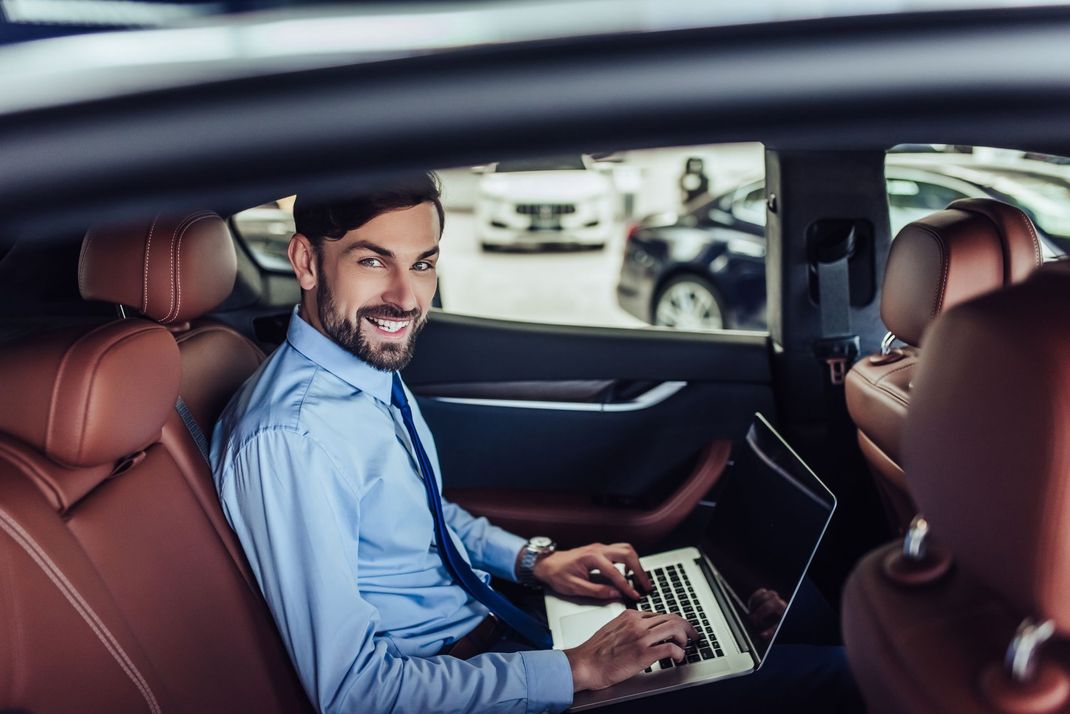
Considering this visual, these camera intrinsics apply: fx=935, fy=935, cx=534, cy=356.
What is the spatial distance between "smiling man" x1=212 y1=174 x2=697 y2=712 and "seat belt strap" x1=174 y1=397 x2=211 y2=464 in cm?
3

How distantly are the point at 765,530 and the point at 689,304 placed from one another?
11.7ft

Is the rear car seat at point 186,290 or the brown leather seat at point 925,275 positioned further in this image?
the brown leather seat at point 925,275

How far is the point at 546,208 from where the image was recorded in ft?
24.1

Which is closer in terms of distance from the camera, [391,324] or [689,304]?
[391,324]

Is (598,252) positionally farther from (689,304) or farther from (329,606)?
(329,606)

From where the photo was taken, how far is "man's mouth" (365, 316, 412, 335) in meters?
1.61

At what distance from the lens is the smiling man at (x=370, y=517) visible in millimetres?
1376

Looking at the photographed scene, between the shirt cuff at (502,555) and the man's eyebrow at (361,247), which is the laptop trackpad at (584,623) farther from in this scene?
the man's eyebrow at (361,247)

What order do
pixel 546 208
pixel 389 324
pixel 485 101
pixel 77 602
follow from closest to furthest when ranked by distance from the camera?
pixel 485 101 → pixel 77 602 → pixel 389 324 → pixel 546 208

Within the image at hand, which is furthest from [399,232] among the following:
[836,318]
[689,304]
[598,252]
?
[598,252]

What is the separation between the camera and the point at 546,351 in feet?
8.46

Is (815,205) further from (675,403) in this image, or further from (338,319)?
(338,319)

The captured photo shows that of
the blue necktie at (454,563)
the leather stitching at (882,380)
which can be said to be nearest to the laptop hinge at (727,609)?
the blue necktie at (454,563)

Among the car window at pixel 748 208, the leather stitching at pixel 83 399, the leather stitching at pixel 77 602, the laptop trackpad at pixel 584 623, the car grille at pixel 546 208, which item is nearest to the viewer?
the leather stitching at pixel 77 602
